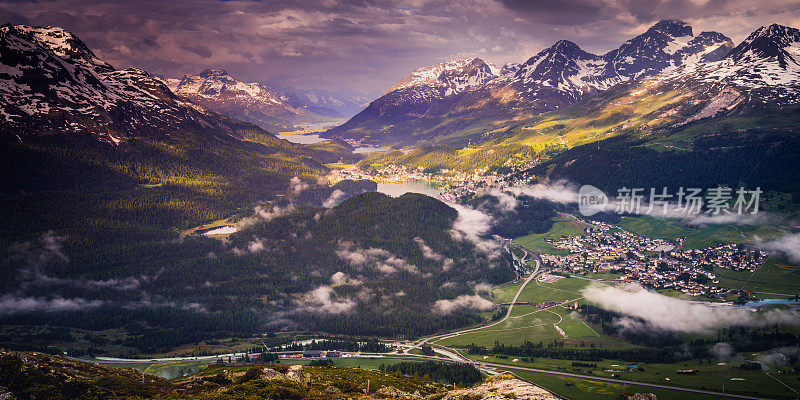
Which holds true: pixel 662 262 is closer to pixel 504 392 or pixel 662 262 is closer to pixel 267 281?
pixel 267 281

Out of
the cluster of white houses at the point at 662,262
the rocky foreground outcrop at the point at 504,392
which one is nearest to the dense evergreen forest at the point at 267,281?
the cluster of white houses at the point at 662,262

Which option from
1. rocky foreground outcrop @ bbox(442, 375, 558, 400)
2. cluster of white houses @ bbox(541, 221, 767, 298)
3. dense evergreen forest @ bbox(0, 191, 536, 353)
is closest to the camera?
rocky foreground outcrop @ bbox(442, 375, 558, 400)

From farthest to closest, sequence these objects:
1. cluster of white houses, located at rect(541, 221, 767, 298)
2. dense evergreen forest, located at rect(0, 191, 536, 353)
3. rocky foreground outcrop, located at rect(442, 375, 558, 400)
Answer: cluster of white houses, located at rect(541, 221, 767, 298)
dense evergreen forest, located at rect(0, 191, 536, 353)
rocky foreground outcrop, located at rect(442, 375, 558, 400)

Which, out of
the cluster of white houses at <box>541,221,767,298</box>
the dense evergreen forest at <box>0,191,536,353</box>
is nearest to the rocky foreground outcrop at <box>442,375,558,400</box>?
the dense evergreen forest at <box>0,191,536,353</box>

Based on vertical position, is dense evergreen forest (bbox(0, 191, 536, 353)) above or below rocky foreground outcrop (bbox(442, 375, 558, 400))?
above

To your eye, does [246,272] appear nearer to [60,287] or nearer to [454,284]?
[60,287]

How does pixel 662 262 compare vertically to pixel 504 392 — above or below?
above

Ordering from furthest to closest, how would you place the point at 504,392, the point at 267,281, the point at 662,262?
the point at 662,262 < the point at 267,281 < the point at 504,392

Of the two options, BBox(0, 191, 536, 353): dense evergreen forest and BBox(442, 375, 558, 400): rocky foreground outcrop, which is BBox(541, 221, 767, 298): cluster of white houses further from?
BBox(442, 375, 558, 400): rocky foreground outcrop

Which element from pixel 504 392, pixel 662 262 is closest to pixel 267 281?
pixel 504 392

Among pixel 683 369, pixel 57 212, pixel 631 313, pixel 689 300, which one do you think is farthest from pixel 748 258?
pixel 57 212

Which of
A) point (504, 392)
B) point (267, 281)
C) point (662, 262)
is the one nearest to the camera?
point (504, 392)
